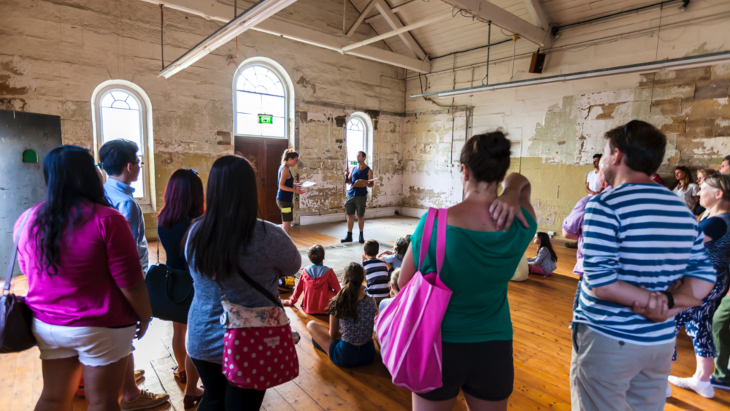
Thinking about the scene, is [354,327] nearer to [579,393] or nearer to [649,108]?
[579,393]

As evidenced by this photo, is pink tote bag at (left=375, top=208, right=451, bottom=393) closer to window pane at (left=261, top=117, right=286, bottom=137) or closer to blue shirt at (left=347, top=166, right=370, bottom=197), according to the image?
blue shirt at (left=347, top=166, right=370, bottom=197)

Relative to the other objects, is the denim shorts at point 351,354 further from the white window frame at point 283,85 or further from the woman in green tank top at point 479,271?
the white window frame at point 283,85

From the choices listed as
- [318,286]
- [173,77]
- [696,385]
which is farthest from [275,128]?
[696,385]

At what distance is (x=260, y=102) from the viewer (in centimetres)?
837

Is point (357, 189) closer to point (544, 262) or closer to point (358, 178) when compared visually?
point (358, 178)

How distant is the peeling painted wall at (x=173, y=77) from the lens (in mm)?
5715

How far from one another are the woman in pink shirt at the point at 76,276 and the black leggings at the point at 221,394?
366 millimetres

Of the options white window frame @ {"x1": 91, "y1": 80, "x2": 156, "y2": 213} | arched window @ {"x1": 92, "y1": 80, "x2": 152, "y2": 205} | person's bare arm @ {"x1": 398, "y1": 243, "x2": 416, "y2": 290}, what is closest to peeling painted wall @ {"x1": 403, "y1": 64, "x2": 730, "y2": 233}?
person's bare arm @ {"x1": 398, "y1": 243, "x2": 416, "y2": 290}

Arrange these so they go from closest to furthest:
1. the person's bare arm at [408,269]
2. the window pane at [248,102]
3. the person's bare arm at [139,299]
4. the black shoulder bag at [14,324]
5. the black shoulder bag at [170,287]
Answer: the person's bare arm at [408,269] → the black shoulder bag at [14,324] → the person's bare arm at [139,299] → the black shoulder bag at [170,287] → the window pane at [248,102]

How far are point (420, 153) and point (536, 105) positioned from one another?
341cm

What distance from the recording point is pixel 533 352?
313 centimetres

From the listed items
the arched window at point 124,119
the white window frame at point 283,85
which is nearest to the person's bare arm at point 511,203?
the arched window at point 124,119

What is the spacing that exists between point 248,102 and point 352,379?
23.0 feet

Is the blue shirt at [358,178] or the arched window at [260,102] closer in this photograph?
the blue shirt at [358,178]
